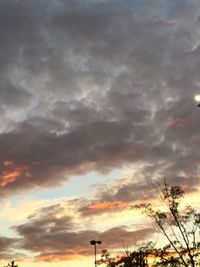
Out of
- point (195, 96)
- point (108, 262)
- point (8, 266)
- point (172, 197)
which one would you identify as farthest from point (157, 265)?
point (195, 96)

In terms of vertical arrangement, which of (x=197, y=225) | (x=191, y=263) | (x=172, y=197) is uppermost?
(x=172, y=197)

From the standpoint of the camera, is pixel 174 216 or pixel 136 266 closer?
pixel 174 216

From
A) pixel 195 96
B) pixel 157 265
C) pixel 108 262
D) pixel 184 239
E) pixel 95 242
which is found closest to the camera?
pixel 195 96

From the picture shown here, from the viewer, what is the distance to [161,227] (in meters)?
50.1

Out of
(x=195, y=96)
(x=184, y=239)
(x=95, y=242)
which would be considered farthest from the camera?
(x=95, y=242)

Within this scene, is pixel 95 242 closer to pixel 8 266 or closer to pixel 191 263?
→ pixel 191 263

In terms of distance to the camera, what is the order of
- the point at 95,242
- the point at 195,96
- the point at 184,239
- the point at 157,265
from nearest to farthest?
the point at 195,96, the point at 184,239, the point at 157,265, the point at 95,242

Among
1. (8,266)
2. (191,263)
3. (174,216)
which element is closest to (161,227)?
(174,216)

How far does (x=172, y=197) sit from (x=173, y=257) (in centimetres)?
780

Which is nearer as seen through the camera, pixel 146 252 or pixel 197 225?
pixel 197 225

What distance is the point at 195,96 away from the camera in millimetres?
17984

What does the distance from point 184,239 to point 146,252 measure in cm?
1414

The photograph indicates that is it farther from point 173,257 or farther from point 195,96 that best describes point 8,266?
point 195,96

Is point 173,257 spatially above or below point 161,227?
below
